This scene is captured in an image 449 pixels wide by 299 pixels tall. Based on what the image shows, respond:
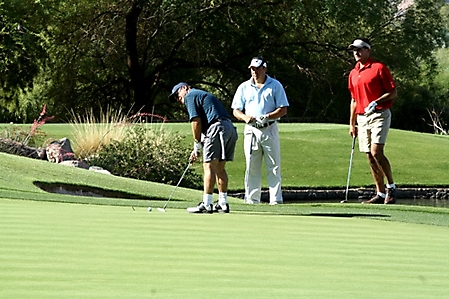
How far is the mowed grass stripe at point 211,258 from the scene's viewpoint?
4.81 m

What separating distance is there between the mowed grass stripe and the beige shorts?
335 cm

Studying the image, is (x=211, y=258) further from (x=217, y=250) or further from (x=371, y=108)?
(x=371, y=108)

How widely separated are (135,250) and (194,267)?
30.1 inches

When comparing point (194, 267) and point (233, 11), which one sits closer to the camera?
point (194, 267)

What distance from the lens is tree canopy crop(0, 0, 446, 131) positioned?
3947 cm

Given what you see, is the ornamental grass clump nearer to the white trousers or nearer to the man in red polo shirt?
the white trousers

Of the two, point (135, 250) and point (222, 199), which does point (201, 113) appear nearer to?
point (222, 199)

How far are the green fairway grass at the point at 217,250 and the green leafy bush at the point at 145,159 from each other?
701cm

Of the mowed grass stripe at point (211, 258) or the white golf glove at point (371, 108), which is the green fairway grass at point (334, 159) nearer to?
the white golf glove at point (371, 108)

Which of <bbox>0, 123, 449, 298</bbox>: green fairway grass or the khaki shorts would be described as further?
the khaki shorts

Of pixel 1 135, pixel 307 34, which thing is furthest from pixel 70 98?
pixel 1 135

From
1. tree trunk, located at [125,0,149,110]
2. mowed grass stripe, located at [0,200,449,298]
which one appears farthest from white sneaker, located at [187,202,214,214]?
tree trunk, located at [125,0,149,110]

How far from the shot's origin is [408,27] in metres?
42.8

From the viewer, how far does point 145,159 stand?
19938mm
